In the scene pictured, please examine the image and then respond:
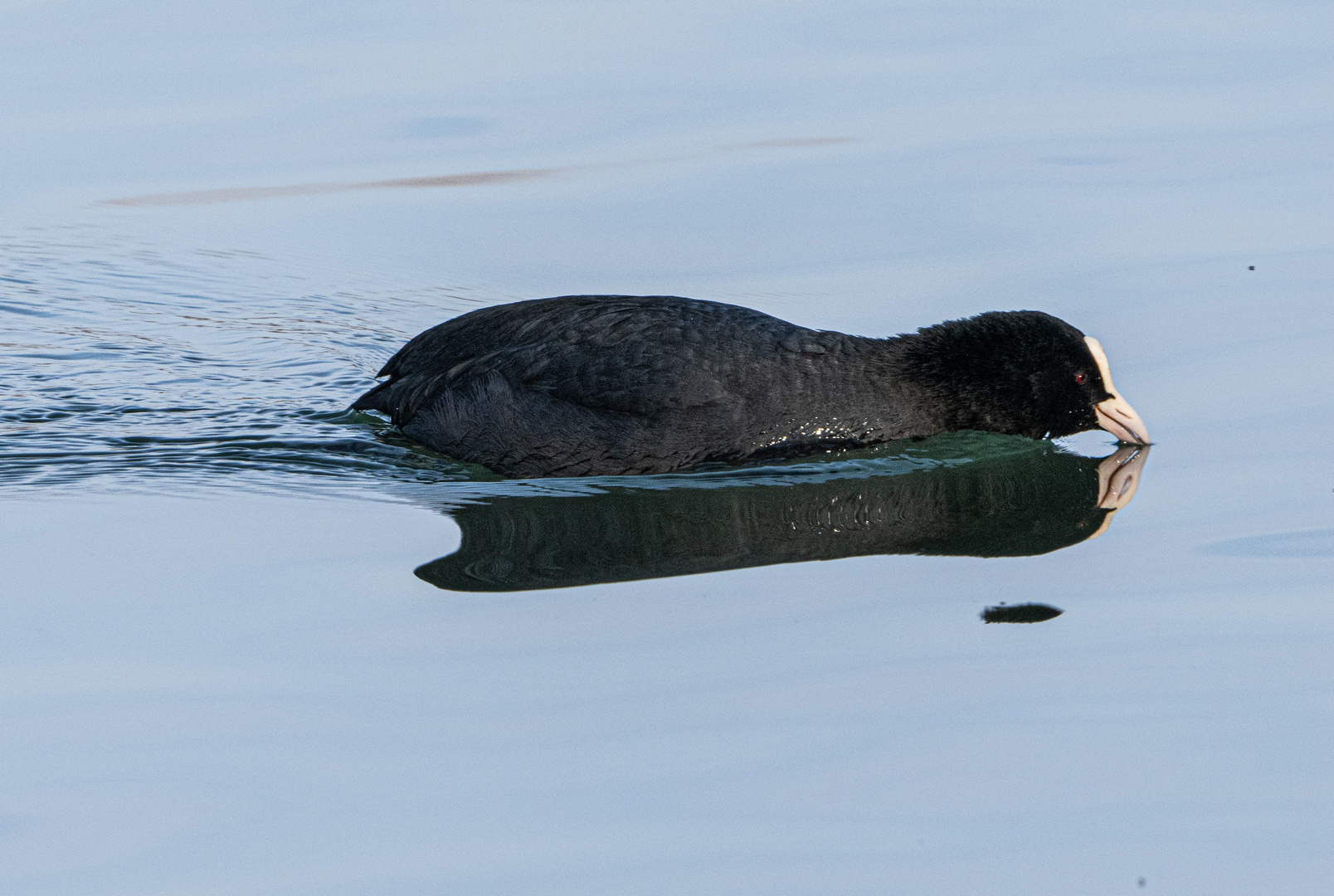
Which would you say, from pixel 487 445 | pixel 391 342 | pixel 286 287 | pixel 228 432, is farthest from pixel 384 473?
pixel 286 287

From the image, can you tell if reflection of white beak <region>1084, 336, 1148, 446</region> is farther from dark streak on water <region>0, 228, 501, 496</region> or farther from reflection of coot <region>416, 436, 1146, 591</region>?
dark streak on water <region>0, 228, 501, 496</region>

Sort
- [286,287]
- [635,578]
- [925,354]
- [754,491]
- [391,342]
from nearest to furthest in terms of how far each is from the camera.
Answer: [635,578]
[754,491]
[925,354]
[391,342]
[286,287]

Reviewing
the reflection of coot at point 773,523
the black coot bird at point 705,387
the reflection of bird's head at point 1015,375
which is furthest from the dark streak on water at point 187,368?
the reflection of bird's head at point 1015,375

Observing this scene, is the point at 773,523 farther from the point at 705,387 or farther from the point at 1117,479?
the point at 1117,479

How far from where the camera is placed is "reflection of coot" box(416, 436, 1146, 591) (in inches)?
198

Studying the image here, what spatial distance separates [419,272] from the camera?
862cm

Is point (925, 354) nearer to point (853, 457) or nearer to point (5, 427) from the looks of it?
point (853, 457)

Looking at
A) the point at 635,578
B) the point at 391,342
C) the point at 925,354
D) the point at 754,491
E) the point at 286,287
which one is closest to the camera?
the point at 635,578

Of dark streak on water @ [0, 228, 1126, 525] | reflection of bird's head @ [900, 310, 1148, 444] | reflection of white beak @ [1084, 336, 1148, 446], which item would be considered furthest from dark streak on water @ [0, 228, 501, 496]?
reflection of white beak @ [1084, 336, 1148, 446]

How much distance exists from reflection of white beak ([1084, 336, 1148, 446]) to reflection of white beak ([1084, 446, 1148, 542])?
0.17 feet

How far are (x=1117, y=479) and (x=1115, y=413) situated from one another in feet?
1.23

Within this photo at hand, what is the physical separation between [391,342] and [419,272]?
96 centimetres

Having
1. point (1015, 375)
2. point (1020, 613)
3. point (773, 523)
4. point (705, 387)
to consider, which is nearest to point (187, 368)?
point (705, 387)

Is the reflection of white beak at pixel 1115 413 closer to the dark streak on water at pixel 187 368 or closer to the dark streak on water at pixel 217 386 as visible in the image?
the dark streak on water at pixel 217 386
